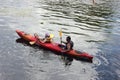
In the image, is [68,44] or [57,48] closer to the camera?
[68,44]

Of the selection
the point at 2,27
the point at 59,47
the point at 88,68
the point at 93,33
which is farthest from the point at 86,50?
the point at 2,27

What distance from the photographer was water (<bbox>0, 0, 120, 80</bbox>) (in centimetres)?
1877

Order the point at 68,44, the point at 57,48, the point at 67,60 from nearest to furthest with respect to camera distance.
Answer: the point at 67,60, the point at 68,44, the point at 57,48

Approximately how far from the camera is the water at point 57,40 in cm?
1877

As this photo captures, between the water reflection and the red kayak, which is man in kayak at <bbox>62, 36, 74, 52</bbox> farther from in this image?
the water reflection

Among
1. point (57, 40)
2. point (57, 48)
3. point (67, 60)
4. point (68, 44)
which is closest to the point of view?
point (67, 60)

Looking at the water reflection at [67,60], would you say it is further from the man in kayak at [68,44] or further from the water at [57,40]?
the man in kayak at [68,44]

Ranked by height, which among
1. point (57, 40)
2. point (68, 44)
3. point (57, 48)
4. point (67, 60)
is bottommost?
point (57, 40)

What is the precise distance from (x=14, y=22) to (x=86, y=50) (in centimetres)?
1132

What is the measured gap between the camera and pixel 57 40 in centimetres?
2670

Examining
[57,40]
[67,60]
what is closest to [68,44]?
[67,60]

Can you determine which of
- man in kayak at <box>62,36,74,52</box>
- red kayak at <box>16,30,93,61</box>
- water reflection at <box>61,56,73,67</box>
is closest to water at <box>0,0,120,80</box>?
water reflection at <box>61,56,73,67</box>

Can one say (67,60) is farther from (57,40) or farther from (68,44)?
(57,40)

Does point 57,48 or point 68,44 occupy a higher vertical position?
point 68,44
